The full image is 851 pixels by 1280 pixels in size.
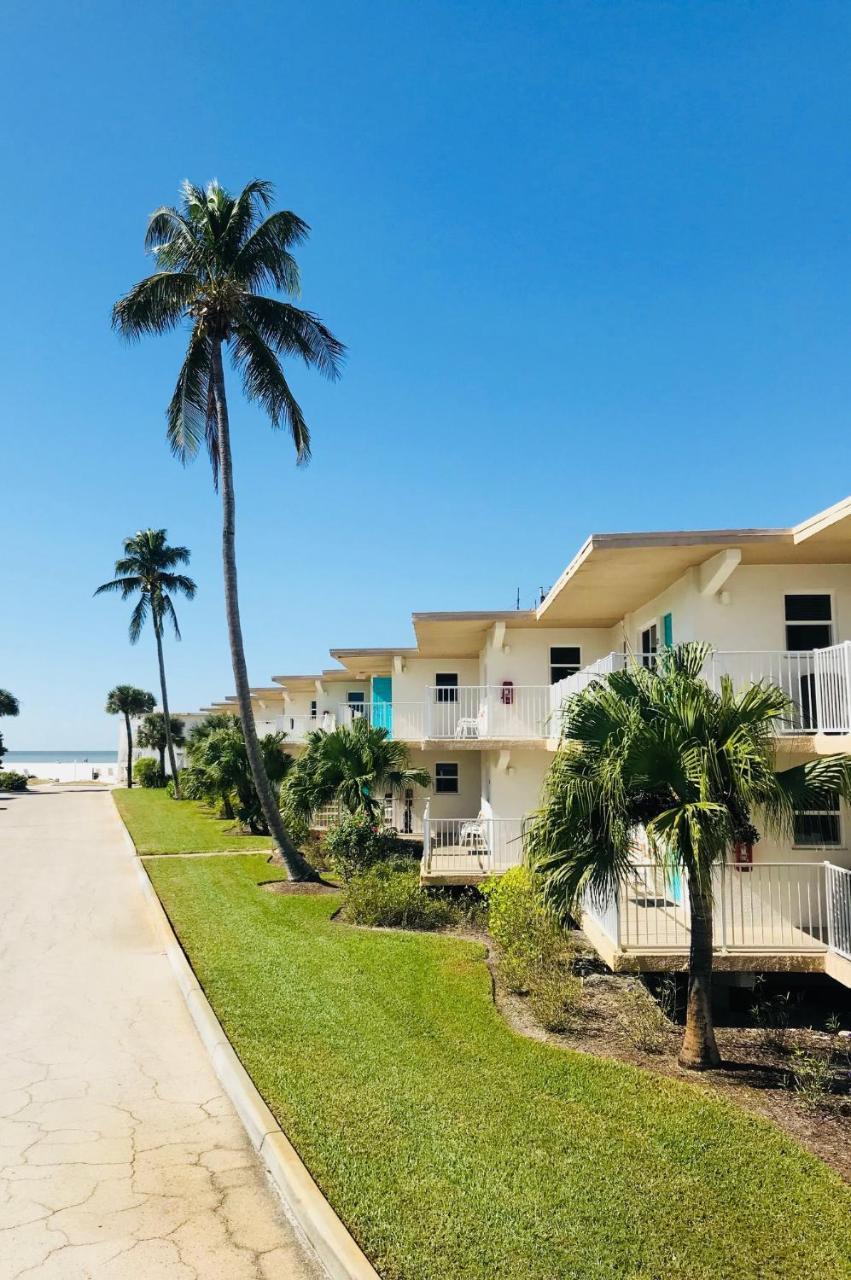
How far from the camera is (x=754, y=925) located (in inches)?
405

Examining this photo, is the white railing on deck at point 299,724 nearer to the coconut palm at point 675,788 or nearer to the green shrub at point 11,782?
the green shrub at point 11,782

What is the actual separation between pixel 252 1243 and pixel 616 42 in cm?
1381

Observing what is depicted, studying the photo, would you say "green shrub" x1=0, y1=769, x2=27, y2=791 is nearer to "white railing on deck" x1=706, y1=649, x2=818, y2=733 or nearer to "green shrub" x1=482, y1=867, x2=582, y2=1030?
"green shrub" x1=482, y1=867, x2=582, y2=1030

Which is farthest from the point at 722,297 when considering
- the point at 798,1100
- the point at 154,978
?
the point at 154,978

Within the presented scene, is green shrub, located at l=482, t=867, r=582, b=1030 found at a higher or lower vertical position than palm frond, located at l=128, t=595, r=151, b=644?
lower

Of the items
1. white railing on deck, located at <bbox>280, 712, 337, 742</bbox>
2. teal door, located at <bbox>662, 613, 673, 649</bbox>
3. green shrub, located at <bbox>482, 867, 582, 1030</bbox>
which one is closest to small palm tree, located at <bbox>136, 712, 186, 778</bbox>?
white railing on deck, located at <bbox>280, 712, 337, 742</bbox>

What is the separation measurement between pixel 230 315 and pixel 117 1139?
16.1 m

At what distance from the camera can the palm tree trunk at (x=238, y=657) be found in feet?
56.9

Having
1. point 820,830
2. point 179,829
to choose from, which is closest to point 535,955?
point 820,830

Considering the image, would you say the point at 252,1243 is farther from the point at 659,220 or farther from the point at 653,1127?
the point at 659,220

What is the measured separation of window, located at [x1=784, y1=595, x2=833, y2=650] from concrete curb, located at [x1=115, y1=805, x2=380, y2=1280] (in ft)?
30.3

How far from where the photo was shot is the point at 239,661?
17.5 meters

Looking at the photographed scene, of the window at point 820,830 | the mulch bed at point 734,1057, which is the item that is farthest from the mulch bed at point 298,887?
the window at point 820,830

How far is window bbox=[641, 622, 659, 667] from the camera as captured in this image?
48.8 ft
